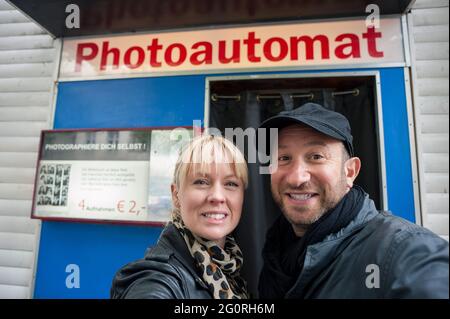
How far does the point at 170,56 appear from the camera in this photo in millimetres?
2018

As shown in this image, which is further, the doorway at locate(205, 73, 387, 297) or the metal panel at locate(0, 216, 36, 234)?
the metal panel at locate(0, 216, 36, 234)

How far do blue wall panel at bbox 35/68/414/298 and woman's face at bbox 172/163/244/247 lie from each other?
2.83ft

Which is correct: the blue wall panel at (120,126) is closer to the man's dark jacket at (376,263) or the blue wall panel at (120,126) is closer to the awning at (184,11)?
the awning at (184,11)

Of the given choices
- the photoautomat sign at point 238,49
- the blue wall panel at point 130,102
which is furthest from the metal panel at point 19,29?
the blue wall panel at point 130,102

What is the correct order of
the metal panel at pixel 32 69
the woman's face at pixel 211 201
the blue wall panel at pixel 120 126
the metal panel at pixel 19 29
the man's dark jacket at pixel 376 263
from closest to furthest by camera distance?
the man's dark jacket at pixel 376 263 → the woman's face at pixel 211 201 → the metal panel at pixel 19 29 → the blue wall panel at pixel 120 126 → the metal panel at pixel 32 69

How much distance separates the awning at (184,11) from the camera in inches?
70.1

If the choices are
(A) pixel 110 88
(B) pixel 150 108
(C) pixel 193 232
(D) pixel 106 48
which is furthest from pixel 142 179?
(D) pixel 106 48

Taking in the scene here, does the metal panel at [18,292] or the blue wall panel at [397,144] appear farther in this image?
the metal panel at [18,292]

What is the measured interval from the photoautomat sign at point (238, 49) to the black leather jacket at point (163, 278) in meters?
1.41

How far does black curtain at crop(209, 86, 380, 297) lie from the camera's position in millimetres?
1836

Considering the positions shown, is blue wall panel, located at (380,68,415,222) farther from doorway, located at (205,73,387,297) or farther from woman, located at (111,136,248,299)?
woman, located at (111,136,248,299)

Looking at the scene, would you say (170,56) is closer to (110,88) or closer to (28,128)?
(110,88)

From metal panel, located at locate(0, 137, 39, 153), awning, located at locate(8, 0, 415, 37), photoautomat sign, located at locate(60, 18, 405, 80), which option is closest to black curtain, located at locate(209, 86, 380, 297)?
photoautomat sign, located at locate(60, 18, 405, 80)

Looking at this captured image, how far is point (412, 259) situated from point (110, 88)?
207cm
